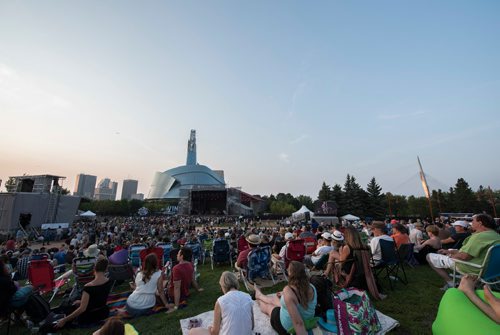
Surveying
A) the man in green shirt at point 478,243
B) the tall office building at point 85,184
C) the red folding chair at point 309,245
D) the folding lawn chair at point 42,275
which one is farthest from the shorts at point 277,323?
the tall office building at point 85,184

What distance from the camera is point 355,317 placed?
2.53 metres

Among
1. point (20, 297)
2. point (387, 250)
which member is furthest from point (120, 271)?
point (387, 250)

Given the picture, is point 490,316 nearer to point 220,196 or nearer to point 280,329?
point 280,329

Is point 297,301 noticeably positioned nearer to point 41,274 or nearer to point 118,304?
point 118,304

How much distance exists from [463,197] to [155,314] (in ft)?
191

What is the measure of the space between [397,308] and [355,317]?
6.13ft

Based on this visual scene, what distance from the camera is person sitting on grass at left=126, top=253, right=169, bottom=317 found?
3.86 meters

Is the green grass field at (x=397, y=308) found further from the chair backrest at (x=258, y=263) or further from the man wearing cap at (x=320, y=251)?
the man wearing cap at (x=320, y=251)

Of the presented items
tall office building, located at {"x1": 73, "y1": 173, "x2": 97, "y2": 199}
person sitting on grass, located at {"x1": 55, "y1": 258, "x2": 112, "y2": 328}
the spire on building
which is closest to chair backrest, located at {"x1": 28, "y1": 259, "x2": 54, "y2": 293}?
person sitting on grass, located at {"x1": 55, "y1": 258, "x2": 112, "y2": 328}

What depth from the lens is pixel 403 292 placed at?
451cm

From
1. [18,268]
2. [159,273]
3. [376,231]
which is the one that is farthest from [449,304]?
[18,268]

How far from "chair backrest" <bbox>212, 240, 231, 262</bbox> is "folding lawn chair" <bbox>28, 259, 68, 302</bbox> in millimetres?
3918

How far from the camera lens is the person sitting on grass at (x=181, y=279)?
14.3 feet

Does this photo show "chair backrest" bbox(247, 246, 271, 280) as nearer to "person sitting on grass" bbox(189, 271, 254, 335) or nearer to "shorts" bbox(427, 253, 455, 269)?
"person sitting on grass" bbox(189, 271, 254, 335)
